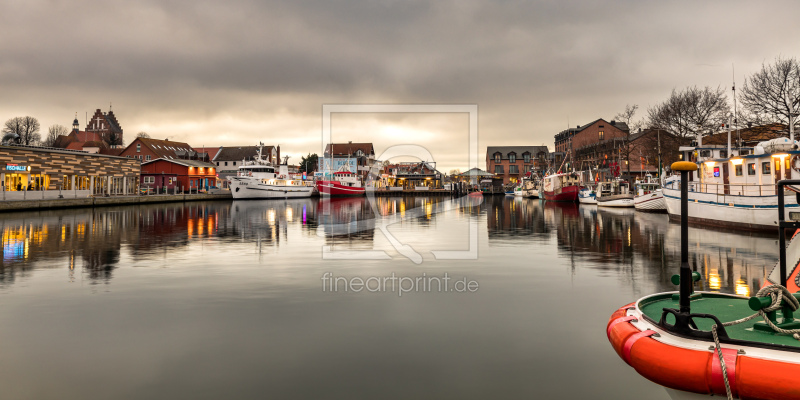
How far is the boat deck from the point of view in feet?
17.7

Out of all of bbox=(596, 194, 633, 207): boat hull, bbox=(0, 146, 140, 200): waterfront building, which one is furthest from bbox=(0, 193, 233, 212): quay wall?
bbox=(596, 194, 633, 207): boat hull

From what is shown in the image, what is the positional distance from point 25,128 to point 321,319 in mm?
133364

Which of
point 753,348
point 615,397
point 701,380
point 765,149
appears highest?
point 765,149

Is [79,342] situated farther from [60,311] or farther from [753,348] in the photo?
[753,348]

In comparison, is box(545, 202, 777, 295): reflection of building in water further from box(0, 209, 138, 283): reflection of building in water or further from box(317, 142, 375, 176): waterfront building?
box(317, 142, 375, 176): waterfront building

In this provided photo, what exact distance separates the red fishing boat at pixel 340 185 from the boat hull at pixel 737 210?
2952 inches

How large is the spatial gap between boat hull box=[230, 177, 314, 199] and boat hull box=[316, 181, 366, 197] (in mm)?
6691

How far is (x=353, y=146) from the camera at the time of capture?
15525cm

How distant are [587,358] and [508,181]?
136 m

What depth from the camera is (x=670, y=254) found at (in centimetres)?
1694

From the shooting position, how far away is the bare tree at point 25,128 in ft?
354

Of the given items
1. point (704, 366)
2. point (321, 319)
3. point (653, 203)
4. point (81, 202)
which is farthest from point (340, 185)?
point (704, 366)

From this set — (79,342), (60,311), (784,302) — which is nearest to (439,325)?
(784,302)

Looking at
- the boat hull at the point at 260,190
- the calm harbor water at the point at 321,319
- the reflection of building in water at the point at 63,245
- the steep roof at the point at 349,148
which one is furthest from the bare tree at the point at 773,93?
the steep roof at the point at 349,148
